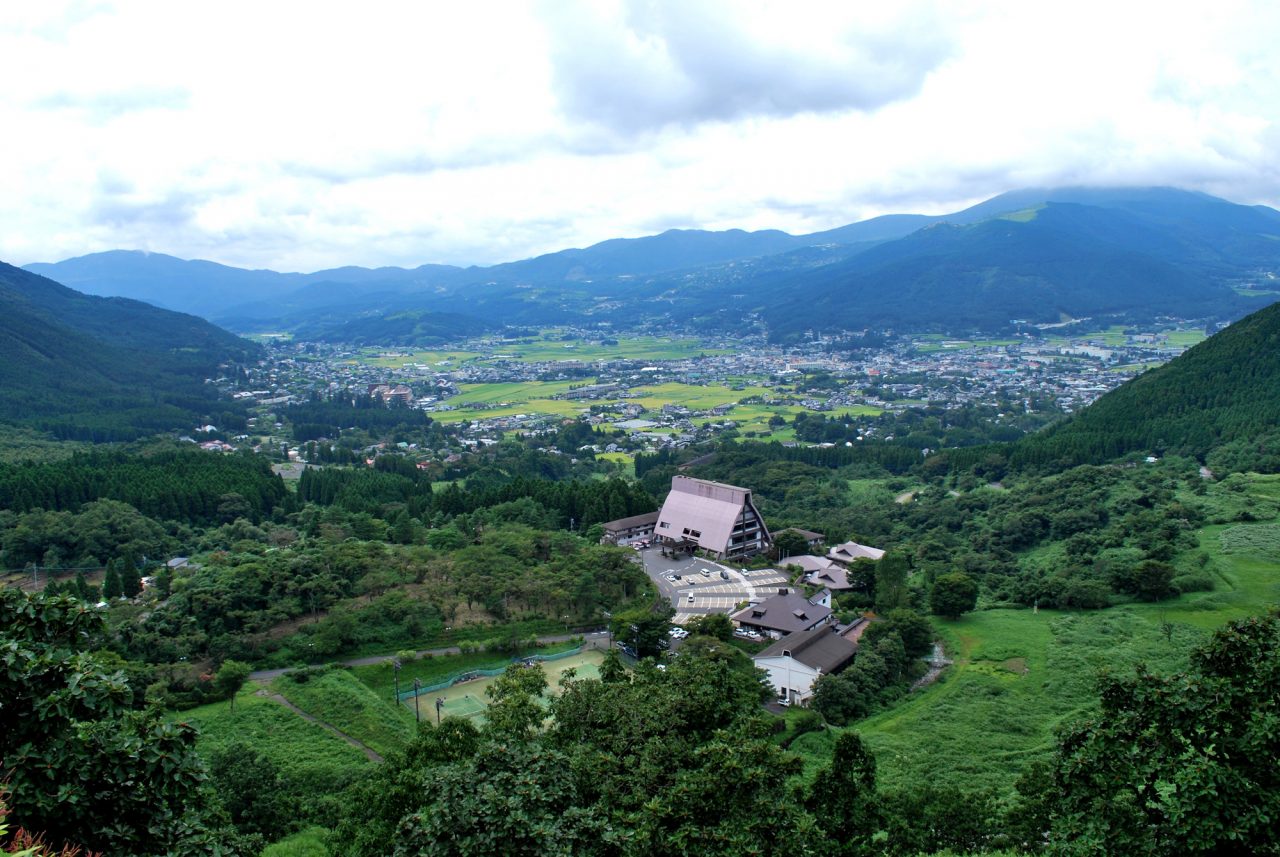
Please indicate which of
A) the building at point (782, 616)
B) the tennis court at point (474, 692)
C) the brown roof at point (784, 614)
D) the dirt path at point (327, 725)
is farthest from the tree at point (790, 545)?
the dirt path at point (327, 725)

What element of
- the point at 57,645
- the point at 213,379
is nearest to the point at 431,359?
the point at 213,379

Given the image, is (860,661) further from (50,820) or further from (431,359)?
(431,359)

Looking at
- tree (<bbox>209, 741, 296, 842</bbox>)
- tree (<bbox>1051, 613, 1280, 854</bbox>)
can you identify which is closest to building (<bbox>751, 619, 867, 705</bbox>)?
tree (<bbox>209, 741, 296, 842</bbox>)

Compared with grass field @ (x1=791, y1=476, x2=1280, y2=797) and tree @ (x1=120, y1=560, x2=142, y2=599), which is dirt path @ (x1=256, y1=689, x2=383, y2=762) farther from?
grass field @ (x1=791, y1=476, x2=1280, y2=797)

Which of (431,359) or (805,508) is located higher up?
(431,359)

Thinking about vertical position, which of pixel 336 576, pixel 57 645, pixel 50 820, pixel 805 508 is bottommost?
pixel 805 508

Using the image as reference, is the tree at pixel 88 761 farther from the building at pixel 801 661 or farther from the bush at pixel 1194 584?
the bush at pixel 1194 584
